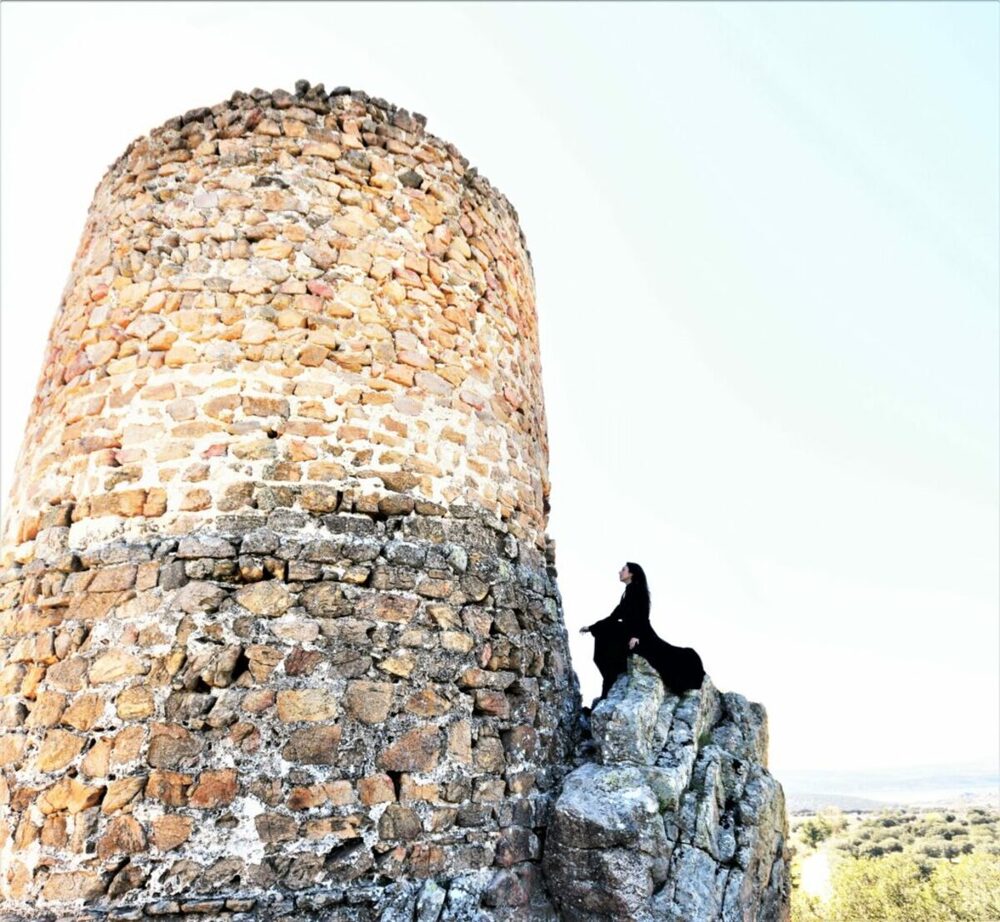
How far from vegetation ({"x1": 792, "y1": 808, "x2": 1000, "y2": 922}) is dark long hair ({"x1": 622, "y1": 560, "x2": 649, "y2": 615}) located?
1307cm

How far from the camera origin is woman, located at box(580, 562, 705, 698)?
535cm

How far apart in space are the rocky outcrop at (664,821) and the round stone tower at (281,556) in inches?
11.1

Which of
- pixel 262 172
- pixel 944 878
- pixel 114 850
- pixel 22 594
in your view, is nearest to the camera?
pixel 114 850

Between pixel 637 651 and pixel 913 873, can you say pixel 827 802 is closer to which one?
pixel 913 873

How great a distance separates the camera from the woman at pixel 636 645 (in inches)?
211

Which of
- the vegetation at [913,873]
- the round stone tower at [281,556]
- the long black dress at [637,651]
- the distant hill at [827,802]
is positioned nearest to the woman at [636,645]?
the long black dress at [637,651]

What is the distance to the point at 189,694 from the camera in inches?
138

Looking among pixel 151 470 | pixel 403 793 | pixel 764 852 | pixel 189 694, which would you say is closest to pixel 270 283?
pixel 151 470

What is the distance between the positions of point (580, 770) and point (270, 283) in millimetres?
3514

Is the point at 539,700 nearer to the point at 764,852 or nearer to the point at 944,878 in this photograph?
the point at 764,852

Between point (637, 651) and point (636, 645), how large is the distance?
0.23 feet

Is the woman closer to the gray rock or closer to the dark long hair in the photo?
the dark long hair

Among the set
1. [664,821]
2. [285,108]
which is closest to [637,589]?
[664,821]

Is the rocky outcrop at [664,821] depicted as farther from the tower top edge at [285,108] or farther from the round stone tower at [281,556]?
the tower top edge at [285,108]
